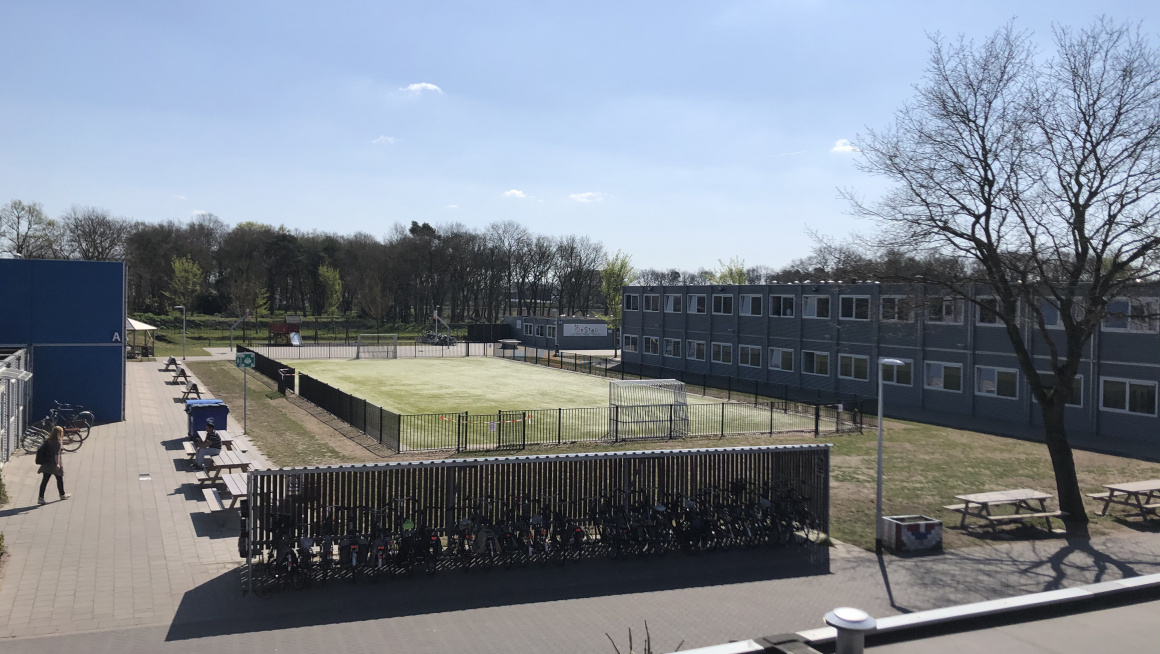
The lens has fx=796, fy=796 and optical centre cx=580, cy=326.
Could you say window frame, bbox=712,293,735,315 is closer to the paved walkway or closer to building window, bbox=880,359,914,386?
building window, bbox=880,359,914,386

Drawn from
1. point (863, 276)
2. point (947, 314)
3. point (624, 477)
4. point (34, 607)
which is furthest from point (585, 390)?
point (34, 607)

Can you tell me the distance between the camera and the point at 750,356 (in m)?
44.9

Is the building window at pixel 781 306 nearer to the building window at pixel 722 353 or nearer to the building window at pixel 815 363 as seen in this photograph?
the building window at pixel 815 363

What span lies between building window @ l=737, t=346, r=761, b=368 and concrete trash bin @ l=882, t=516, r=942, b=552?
30.8 metres

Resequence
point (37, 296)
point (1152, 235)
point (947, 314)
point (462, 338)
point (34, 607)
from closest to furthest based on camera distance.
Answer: point (34, 607) → point (1152, 235) → point (37, 296) → point (947, 314) → point (462, 338)

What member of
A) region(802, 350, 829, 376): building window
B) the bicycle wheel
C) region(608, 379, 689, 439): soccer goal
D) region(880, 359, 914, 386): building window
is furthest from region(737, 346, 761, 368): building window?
the bicycle wheel

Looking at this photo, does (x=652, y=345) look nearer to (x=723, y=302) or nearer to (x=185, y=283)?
(x=723, y=302)

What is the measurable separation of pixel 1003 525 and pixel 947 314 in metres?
20.4

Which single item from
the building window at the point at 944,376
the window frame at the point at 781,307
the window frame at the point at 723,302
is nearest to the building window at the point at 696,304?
the window frame at the point at 723,302

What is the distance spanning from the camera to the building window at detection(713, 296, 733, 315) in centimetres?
4619

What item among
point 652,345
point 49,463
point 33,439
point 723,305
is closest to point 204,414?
point 33,439

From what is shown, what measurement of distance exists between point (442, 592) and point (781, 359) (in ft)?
113

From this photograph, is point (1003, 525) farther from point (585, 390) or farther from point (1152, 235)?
point (585, 390)

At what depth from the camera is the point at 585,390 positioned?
37812 millimetres
